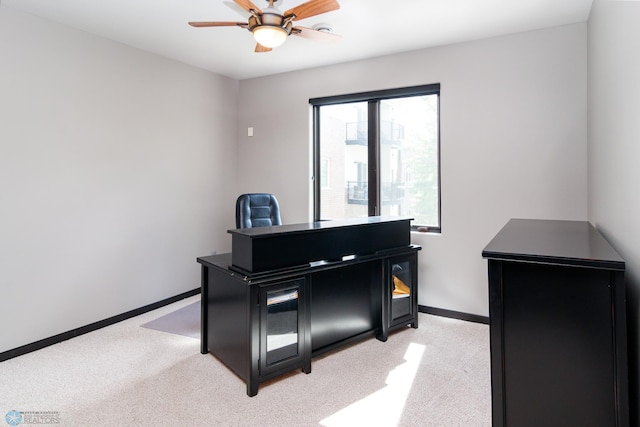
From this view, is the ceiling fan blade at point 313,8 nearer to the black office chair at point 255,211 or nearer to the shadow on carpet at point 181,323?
the black office chair at point 255,211

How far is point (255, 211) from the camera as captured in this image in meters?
3.60

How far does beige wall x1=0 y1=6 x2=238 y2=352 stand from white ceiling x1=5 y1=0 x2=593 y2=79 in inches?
10.5

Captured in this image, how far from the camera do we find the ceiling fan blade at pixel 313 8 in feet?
7.08

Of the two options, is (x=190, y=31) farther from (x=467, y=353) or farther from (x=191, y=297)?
(x=467, y=353)

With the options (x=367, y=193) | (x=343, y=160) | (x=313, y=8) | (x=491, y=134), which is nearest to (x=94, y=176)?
(x=313, y=8)

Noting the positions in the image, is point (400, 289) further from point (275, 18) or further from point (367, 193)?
point (275, 18)

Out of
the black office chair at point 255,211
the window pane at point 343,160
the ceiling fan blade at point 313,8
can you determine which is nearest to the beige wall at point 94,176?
the black office chair at point 255,211

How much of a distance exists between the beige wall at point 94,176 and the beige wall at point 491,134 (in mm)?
1809

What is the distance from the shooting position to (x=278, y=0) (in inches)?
95.6

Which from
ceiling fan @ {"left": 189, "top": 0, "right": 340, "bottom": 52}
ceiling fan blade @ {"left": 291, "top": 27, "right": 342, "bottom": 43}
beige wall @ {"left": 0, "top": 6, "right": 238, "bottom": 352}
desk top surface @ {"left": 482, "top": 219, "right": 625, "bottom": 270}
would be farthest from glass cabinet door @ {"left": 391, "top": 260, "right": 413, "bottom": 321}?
beige wall @ {"left": 0, "top": 6, "right": 238, "bottom": 352}

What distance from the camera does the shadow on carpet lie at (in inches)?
129

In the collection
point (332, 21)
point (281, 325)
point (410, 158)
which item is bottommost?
point (281, 325)

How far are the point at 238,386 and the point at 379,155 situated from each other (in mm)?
2760

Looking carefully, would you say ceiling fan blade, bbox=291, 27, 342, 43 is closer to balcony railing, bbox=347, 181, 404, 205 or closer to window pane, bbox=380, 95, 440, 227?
window pane, bbox=380, 95, 440, 227
